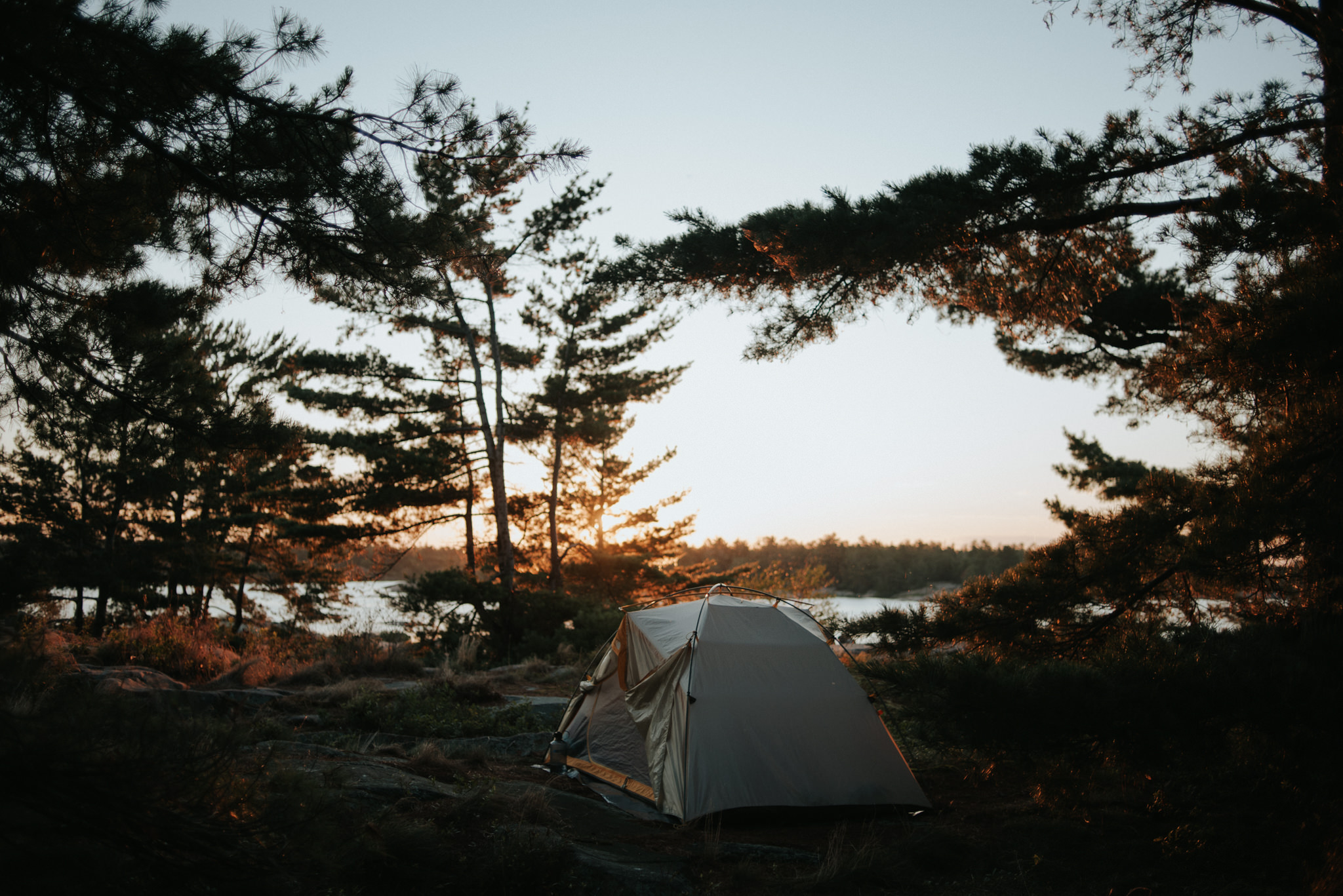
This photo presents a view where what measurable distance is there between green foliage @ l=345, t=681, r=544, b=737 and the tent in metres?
1.44

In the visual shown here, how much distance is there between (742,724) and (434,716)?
3751 mm

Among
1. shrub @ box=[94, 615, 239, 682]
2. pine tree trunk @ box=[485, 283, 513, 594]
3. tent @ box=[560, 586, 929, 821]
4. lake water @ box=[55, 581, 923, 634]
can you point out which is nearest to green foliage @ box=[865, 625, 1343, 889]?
tent @ box=[560, 586, 929, 821]

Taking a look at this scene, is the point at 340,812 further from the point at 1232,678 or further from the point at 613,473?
the point at 613,473

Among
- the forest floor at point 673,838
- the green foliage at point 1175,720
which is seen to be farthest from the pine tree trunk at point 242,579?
the green foliage at point 1175,720

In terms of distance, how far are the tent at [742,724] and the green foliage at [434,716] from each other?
144cm

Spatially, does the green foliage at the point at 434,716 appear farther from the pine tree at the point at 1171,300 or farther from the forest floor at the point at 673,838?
the pine tree at the point at 1171,300

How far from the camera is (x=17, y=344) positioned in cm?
465

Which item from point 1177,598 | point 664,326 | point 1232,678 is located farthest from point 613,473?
point 1232,678

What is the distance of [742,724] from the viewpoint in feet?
20.4

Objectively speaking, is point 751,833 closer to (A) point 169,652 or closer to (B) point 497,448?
(A) point 169,652

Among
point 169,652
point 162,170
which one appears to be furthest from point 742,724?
point 169,652

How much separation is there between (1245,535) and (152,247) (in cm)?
685

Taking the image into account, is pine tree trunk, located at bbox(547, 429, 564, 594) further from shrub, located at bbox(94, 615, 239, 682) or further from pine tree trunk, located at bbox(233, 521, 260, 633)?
shrub, located at bbox(94, 615, 239, 682)

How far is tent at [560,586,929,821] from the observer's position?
604cm
